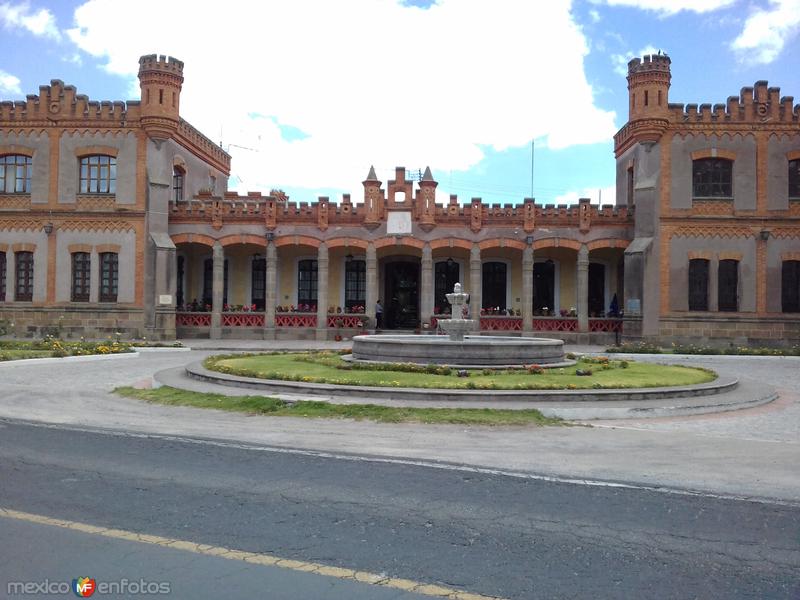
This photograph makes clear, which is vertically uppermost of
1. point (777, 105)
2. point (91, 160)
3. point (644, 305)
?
point (777, 105)

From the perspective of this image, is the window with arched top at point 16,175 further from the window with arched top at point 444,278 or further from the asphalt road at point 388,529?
the asphalt road at point 388,529

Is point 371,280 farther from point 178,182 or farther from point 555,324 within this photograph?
point 178,182

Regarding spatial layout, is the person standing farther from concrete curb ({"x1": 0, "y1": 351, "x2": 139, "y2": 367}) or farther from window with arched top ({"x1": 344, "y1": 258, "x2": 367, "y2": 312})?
concrete curb ({"x1": 0, "y1": 351, "x2": 139, "y2": 367})

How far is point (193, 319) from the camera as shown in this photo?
33.8 m

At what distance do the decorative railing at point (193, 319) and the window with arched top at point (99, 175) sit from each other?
674 centimetres

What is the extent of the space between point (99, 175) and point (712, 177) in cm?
2813

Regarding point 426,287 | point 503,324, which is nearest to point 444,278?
point 426,287

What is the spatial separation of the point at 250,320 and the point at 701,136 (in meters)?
22.4

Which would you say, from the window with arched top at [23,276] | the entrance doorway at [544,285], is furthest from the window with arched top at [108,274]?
the entrance doorway at [544,285]

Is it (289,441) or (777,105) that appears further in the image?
(777,105)

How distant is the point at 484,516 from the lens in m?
6.01

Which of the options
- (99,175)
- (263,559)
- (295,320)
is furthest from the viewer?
(295,320)

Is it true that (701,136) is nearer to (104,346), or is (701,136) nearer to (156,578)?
(104,346)

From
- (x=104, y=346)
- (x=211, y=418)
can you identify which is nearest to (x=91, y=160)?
(x=104, y=346)
